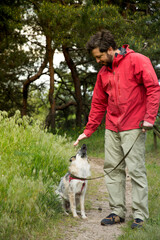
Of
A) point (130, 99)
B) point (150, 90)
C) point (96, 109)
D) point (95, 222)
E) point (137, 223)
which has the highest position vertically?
point (150, 90)

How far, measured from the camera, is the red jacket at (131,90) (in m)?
3.83

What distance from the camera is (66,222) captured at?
14.1 ft

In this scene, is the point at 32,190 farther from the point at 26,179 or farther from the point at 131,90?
the point at 131,90

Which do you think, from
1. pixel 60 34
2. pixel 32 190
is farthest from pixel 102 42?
pixel 60 34

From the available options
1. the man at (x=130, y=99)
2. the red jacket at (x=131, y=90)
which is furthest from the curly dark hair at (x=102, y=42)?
the red jacket at (x=131, y=90)

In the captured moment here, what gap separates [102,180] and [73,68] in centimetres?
1096

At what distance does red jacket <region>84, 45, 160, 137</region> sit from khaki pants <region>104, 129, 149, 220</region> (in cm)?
14

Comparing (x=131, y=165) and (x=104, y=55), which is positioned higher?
(x=104, y=55)

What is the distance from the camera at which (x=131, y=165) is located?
13.2 feet

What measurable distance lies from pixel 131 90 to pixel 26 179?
5.49 feet

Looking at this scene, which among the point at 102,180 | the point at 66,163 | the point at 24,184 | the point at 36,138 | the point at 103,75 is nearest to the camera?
the point at 24,184

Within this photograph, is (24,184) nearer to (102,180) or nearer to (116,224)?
(116,224)

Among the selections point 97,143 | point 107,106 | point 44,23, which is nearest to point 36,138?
point 107,106

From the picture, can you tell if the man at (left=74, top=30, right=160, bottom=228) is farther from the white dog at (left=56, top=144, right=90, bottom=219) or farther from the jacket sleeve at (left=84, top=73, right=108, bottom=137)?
the white dog at (left=56, top=144, right=90, bottom=219)
